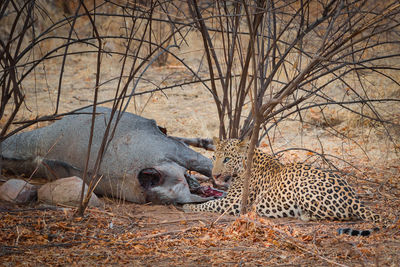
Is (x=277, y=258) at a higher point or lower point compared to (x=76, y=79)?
lower

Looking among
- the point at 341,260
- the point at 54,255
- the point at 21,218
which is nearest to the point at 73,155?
the point at 21,218

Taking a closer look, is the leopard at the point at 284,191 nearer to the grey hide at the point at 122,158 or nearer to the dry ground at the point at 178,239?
the dry ground at the point at 178,239

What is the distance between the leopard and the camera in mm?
4184

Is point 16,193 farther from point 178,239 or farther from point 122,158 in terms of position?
point 178,239

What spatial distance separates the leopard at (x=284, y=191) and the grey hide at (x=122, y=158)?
1.27ft

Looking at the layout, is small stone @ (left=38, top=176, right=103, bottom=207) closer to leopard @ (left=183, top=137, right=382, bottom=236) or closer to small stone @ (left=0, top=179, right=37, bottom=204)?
small stone @ (left=0, top=179, right=37, bottom=204)

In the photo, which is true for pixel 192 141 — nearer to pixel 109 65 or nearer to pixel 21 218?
pixel 21 218

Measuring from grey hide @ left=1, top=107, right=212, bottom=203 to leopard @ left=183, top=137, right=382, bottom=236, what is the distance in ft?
1.27

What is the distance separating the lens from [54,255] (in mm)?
2941

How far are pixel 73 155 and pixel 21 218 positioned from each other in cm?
155

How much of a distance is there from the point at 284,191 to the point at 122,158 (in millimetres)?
1884

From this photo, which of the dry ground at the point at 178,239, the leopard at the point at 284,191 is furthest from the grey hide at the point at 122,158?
the leopard at the point at 284,191

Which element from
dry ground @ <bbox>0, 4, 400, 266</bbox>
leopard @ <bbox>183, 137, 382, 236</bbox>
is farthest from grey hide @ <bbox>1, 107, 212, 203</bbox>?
leopard @ <bbox>183, 137, 382, 236</bbox>

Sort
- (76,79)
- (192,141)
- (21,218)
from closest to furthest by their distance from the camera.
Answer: (21,218) < (192,141) < (76,79)
